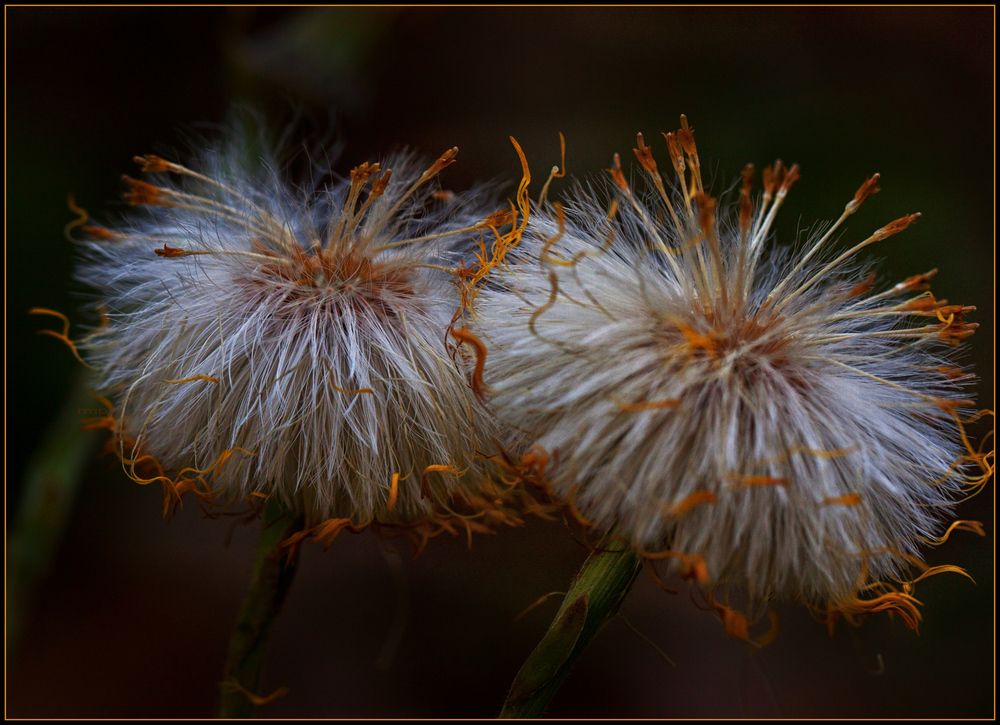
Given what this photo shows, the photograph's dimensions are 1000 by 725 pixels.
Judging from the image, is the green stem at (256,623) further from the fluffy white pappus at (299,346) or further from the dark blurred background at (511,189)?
the dark blurred background at (511,189)

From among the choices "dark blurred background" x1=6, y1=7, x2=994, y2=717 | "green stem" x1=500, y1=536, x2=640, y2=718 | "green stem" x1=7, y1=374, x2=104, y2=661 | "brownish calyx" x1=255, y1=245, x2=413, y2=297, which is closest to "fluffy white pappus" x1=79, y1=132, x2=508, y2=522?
"brownish calyx" x1=255, y1=245, x2=413, y2=297

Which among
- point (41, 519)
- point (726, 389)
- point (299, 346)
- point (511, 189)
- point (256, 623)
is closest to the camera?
point (726, 389)

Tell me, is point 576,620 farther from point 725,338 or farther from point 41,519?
point 41,519

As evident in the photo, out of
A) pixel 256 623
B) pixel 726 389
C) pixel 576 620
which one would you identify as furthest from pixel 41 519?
pixel 726 389

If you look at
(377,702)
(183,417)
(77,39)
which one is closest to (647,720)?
(377,702)

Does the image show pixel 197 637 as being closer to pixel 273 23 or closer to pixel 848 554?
pixel 273 23

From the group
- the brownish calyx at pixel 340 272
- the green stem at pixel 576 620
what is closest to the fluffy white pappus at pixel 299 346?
the brownish calyx at pixel 340 272

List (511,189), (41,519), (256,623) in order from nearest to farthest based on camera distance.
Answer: (256,623), (41,519), (511,189)

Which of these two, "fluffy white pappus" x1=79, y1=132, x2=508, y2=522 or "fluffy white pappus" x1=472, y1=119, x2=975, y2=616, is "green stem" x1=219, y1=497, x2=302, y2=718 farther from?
"fluffy white pappus" x1=472, y1=119, x2=975, y2=616
